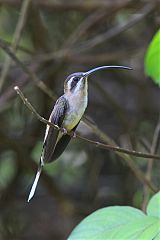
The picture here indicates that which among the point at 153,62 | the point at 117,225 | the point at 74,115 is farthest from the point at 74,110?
the point at 153,62

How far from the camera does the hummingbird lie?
68.9 inches

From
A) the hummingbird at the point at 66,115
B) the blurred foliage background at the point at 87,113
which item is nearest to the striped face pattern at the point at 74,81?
the hummingbird at the point at 66,115

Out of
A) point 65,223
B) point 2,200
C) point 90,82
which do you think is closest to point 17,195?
point 2,200

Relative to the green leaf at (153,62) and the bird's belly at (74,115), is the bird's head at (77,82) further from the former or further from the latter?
the green leaf at (153,62)

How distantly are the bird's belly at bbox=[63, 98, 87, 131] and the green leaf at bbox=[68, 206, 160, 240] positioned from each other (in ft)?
0.94

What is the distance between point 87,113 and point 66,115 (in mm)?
1964

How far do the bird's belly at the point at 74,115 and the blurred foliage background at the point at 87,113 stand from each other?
62.7 inches

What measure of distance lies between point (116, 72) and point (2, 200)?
1.15m

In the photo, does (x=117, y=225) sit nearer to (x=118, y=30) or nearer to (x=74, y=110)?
(x=74, y=110)

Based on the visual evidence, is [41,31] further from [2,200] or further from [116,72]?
[2,200]

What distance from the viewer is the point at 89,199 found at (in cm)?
375

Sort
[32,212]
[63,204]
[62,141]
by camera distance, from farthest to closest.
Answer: [32,212] → [63,204] → [62,141]

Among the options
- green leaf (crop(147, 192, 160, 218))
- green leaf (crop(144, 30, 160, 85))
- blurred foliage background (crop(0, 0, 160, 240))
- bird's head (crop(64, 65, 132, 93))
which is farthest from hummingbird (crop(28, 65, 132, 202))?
blurred foliage background (crop(0, 0, 160, 240))

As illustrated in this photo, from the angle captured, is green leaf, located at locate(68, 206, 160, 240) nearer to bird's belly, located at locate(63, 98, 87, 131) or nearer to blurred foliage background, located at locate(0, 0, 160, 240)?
bird's belly, located at locate(63, 98, 87, 131)
